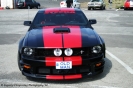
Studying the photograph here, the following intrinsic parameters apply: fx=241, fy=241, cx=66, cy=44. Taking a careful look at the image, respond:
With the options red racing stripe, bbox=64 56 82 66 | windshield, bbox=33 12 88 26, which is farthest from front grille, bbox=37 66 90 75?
windshield, bbox=33 12 88 26

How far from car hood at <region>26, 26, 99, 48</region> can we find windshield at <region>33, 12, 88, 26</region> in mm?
584

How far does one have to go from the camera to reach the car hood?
4.67 m

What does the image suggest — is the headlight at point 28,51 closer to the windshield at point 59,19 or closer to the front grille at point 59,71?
the front grille at point 59,71

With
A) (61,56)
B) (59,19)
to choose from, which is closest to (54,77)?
(61,56)

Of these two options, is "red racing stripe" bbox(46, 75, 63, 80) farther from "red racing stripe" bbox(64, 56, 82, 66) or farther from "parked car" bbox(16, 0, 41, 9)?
"parked car" bbox(16, 0, 41, 9)

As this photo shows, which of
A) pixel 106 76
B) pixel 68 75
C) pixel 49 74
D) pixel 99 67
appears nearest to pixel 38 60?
pixel 49 74

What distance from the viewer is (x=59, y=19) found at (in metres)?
6.13

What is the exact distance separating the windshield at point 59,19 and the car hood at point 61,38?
0.58m

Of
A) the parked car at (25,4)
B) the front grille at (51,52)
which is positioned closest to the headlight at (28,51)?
the front grille at (51,52)

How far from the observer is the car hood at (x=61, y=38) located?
4.67 m

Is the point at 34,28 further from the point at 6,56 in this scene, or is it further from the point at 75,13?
the point at 6,56

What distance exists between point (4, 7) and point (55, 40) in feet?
96.6

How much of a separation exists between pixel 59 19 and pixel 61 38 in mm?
1408

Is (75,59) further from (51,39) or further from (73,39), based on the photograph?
(51,39)
